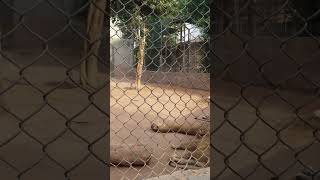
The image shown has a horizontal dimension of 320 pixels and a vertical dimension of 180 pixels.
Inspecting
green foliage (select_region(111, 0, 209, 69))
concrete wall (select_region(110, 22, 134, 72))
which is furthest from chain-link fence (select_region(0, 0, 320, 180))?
green foliage (select_region(111, 0, 209, 69))

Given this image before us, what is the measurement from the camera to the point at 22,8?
0.87 m

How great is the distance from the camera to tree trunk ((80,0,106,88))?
2.98 ft

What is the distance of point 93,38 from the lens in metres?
0.94

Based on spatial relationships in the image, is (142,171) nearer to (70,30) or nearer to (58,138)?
(58,138)

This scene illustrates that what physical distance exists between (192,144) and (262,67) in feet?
7.97

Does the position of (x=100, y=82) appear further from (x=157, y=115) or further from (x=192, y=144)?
(x=157, y=115)

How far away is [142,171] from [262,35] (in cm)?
207

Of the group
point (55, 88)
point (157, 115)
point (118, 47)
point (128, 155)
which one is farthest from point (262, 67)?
point (157, 115)

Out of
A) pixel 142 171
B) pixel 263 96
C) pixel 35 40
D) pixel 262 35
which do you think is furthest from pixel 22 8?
pixel 142 171

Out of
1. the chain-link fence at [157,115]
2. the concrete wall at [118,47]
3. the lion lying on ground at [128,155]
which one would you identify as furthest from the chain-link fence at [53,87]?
the lion lying on ground at [128,155]

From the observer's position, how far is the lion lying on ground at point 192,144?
3129 millimetres

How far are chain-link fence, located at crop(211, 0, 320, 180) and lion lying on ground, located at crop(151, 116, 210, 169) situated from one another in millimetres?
1400

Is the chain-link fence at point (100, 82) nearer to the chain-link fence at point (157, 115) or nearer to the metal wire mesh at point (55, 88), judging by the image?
the metal wire mesh at point (55, 88)

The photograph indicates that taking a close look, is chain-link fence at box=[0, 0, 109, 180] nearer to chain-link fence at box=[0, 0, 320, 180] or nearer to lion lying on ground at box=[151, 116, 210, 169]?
chain-link fence at box=[0, 0, 320, 180]
